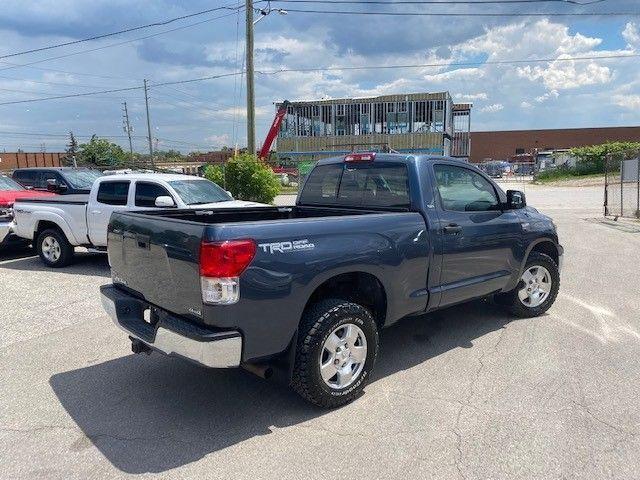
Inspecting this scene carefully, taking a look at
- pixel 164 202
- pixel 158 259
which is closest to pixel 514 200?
pixel 158 259

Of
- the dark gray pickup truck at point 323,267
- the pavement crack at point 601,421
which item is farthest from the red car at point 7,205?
the pavement crack at point 601,421

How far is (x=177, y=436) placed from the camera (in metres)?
3.44

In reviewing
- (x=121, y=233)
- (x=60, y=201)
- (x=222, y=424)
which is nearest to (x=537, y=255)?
(x=222, y=424)

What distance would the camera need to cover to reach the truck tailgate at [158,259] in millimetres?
3281

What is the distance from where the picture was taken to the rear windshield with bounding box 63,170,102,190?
1377 cm

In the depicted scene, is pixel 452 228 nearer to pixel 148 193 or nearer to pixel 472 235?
pixel 472 235

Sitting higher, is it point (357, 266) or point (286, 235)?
point (286, 235)

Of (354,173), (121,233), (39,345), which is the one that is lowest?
(39,345)

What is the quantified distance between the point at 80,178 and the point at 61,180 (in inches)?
21.1

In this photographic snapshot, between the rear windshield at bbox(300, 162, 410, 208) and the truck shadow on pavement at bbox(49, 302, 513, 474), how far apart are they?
147 centimetres

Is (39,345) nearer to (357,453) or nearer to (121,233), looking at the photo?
(121,233)

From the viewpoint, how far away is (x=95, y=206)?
8.66m

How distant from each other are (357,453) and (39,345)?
372cm

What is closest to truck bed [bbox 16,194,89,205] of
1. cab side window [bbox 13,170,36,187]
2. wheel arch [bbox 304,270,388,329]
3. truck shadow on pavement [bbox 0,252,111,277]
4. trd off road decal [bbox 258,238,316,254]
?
truck shadow on pavement [bbox 0,252,111,277]
